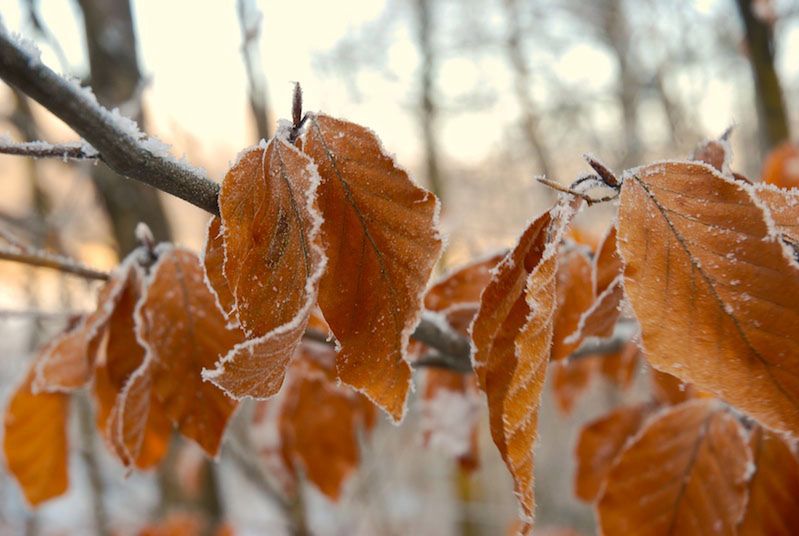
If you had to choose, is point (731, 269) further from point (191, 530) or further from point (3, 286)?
point (3, 286)

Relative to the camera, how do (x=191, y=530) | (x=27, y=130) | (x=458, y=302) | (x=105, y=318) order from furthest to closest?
1. (x=191, y=530)
2. (x=27, y=130)
3. (x=458, y=302)
4. (x=105, y=318)

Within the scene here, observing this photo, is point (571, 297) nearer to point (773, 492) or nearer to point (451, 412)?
point (773, 492)

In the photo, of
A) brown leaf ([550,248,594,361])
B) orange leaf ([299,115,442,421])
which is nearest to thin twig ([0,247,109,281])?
orange leaf ([299,115,442,421])

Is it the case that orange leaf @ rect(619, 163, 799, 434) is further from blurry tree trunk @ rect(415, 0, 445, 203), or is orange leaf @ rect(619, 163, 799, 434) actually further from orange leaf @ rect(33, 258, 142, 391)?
blurry tree trunk @ rect(415, 0, 445, 203)

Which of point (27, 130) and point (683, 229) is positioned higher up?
point (27, 130)

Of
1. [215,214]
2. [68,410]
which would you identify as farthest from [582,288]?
[68,410]

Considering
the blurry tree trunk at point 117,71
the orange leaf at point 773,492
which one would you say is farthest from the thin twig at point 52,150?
the blurry tree trunk at point 117,71
